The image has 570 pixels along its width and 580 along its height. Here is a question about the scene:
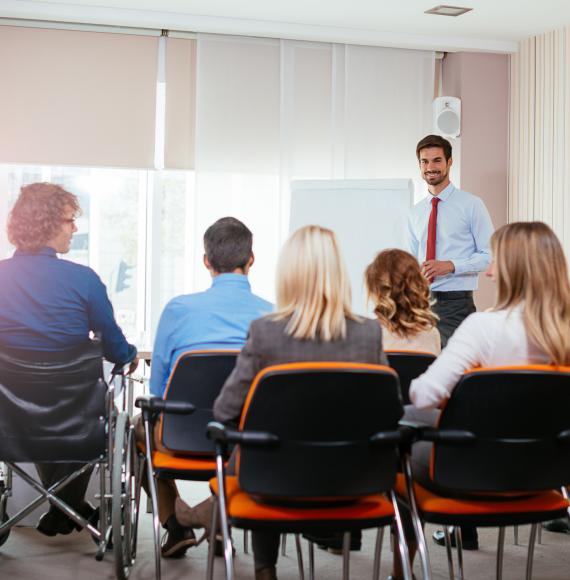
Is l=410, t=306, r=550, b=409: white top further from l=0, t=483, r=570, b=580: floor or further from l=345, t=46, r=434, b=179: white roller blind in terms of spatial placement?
l=345, t=46, r=434, b=179: white roller blind

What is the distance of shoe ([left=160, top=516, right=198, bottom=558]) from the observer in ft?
11.5

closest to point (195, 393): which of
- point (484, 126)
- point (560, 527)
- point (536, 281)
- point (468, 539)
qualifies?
point (536, 281)

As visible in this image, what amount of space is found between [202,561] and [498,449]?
1.65m

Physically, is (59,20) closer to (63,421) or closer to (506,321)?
(63,421)

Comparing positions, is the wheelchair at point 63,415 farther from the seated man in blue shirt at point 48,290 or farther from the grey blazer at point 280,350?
the grey blazer at point 280,350

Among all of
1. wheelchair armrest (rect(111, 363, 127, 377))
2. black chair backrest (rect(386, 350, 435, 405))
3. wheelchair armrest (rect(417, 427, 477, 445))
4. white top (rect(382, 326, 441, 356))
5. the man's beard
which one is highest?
the man's beard

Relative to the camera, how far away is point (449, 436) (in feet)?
7.49

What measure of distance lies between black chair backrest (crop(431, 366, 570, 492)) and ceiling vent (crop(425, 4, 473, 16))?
171 inches

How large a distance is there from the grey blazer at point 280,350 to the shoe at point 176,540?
1.33 meters

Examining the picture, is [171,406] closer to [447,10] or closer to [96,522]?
[96,522]

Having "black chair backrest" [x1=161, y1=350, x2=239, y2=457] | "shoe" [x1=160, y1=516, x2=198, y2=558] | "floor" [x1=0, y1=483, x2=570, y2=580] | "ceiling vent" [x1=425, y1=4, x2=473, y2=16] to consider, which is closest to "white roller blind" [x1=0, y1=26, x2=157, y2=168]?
"ceiling vent" [x1=425, y1=4, x2=473, y2=16]

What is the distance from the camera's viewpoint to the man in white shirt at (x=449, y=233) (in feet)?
16.7

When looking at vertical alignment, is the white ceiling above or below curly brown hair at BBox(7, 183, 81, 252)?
above

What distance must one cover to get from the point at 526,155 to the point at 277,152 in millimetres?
1959
